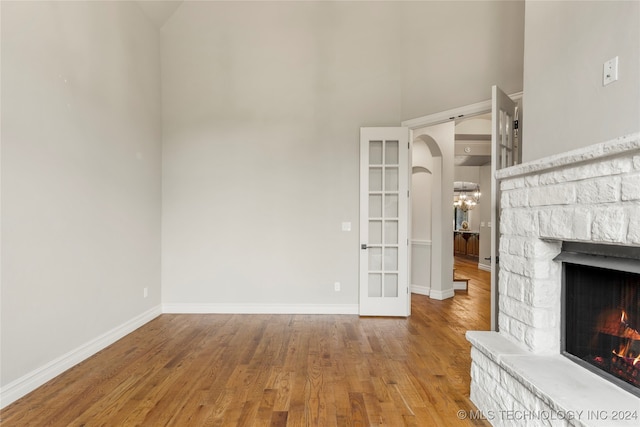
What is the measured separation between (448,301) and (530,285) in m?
3.21

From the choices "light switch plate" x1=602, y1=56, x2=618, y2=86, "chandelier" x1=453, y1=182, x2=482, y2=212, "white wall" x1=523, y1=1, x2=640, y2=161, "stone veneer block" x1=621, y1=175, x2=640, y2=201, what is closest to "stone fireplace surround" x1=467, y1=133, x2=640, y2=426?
"stone veneer block" x1=621, y1=175, x2=640, y2=201

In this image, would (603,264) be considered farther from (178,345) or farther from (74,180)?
(74,180)

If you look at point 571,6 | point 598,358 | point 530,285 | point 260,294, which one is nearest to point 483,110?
point 571,6

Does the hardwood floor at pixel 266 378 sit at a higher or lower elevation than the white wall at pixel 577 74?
lower

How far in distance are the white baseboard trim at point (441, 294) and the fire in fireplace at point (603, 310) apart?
126 inches

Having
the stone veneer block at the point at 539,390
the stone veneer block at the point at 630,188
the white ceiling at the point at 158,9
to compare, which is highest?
the white ceiling at the point at 158,9

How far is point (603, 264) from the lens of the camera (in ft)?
4.67

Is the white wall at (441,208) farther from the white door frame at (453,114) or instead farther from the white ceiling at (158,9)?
the white ceiling at (158,9)

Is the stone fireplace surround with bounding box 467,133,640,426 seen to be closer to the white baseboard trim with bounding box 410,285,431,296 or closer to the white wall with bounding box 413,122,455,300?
the white wall with bounding box 413,122,455,300

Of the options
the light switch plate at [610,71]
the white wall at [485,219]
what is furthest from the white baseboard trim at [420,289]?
the light switch plate at [610,71]

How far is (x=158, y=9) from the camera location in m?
3.75

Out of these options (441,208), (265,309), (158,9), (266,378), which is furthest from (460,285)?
(158,9)

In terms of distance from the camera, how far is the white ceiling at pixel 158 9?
3.60m

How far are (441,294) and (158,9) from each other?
5605 millimetres
